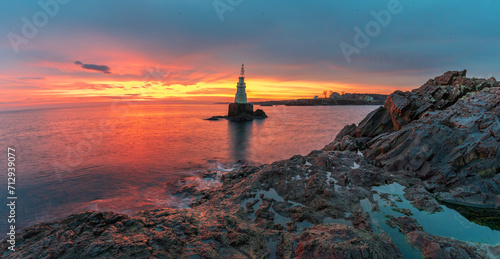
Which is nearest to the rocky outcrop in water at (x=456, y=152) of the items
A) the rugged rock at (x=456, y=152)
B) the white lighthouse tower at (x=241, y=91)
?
the rugged rock at (x=456, y=152)

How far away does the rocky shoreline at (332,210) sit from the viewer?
5.18 meters

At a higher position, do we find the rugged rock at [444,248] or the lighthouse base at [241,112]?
the lighthouse base at [241,112]

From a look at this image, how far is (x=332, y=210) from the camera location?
25.5ft

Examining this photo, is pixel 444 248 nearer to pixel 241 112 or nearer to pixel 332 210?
pixel 332 210

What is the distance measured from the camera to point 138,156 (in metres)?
23.6

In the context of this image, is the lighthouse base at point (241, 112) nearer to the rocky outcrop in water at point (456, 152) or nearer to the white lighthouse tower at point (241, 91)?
the white lighthouse tower at point (241, 91)

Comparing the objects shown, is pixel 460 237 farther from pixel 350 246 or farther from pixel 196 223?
pixel 196 223

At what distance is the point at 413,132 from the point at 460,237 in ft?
27.9

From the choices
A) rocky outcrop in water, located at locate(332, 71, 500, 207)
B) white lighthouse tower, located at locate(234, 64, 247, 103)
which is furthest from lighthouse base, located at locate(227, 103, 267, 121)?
rocky outcrop in water, located at locate(332, 71, 500, 207)

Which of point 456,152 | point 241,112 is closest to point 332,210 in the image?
point 456,152

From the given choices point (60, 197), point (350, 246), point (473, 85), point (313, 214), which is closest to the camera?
point (350, 246)

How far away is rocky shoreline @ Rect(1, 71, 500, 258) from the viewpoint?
17.0 ft

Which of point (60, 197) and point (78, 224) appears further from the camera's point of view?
point (60, 197)

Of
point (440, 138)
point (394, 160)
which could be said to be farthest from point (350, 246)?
point (440, 138)
